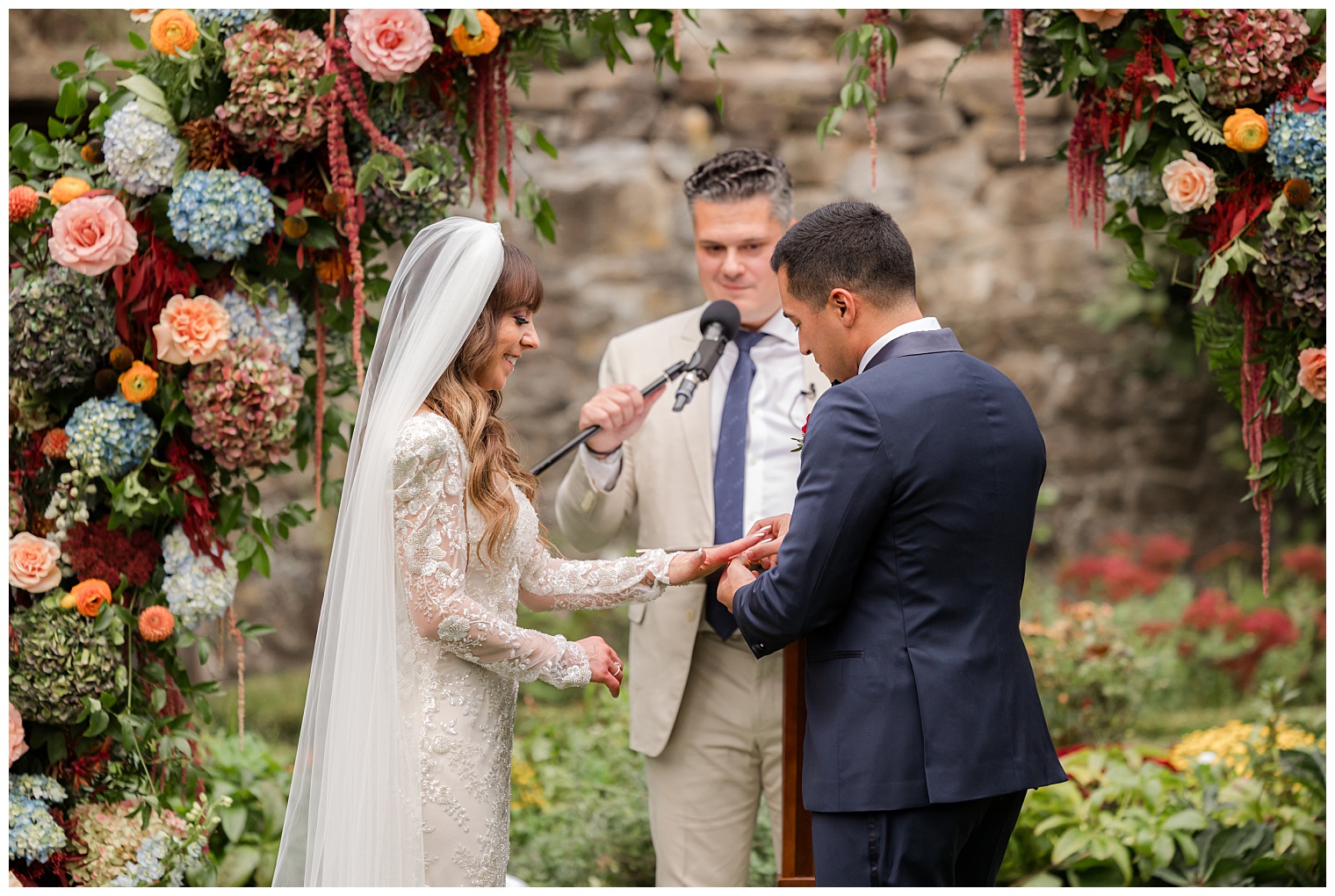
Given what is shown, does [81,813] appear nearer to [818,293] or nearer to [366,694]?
[366,694]

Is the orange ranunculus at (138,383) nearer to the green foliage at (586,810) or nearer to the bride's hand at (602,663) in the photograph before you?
the bride's hand at (602,663)

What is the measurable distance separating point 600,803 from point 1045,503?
12.6ft

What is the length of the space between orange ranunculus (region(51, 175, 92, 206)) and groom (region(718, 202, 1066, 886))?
2178 mm

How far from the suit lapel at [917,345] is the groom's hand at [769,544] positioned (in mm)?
493

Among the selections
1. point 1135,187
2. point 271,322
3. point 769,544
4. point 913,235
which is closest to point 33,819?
point 271,322

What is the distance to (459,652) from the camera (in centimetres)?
271

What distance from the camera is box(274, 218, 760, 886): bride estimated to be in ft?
8.69

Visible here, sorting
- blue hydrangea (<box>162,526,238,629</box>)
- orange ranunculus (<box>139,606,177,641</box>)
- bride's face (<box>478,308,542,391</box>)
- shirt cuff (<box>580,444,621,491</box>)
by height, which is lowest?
orange ranunculus (<box>139,606,177,641</box>)

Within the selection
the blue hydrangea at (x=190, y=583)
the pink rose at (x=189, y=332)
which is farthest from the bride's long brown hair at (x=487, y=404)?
the blue hydrangea at (x=190, y=583)

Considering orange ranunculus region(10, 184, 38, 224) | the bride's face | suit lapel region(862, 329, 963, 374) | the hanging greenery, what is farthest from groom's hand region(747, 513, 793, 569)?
orange ranunculus region(10, 184, 38, 224)

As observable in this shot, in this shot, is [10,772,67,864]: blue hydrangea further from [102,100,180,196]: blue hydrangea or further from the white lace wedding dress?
[102,100,180,196]: blue hydrangea

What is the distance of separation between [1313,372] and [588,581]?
7.06 feet

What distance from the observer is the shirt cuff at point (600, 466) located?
3.55 metres

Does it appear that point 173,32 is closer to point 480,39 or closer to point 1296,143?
point 480,39
